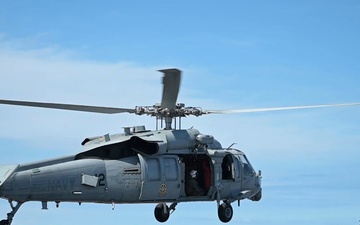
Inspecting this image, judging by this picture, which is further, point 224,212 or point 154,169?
point 224,212

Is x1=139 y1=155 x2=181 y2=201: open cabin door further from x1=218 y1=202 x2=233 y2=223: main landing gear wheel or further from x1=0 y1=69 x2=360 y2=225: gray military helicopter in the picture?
x1=218 y1=202 x2=233 y2=223: main landing gear wheel

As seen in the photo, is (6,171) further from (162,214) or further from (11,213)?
(162,214)

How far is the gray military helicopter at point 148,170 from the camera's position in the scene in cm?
3538

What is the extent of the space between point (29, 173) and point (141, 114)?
6.81 m

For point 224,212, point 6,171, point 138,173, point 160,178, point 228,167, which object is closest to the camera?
point 6,171

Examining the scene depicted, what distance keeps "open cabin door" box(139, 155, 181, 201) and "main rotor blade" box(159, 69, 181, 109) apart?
2319mm

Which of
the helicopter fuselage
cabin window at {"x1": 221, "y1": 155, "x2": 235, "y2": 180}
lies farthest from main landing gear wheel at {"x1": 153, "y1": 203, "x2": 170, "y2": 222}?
cabin window at {"x1": 221, "y1": 155, "x2": 235, "y2": 180}

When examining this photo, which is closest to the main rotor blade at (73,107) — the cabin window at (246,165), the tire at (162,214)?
the tire at (162,214)

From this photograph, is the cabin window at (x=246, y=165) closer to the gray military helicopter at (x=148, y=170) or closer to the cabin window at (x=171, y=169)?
the gray military helicopter at (x=148, y=170)

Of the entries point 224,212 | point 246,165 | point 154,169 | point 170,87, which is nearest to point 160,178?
point 154,169

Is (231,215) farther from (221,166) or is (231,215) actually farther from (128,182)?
(128,182)

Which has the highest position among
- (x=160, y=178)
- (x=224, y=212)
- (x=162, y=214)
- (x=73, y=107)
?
(x=73, y=107)

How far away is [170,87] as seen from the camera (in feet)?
122

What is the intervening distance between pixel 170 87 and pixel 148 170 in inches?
148
